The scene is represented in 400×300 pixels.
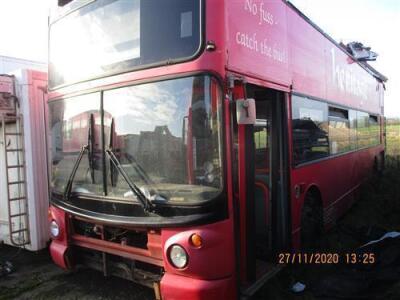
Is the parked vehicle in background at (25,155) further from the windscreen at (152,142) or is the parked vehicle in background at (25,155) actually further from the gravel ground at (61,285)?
the windscreen at (152,142)

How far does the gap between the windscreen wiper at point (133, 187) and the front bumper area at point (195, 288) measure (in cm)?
60

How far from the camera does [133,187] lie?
10.8ft

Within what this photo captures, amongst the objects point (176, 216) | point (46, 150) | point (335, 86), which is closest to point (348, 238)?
point (335, 86)

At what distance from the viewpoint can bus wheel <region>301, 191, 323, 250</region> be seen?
5.16 m

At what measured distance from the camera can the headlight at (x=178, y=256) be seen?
3.15 m

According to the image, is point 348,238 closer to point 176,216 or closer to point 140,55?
point 176,216

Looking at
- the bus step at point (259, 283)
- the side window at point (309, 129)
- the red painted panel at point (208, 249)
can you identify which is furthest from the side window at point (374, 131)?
the red painted panel at point (208, 249)

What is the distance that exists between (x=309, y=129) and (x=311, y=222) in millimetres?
1287

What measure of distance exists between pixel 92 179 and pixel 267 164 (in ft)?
6.93

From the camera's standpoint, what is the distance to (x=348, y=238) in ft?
19.3

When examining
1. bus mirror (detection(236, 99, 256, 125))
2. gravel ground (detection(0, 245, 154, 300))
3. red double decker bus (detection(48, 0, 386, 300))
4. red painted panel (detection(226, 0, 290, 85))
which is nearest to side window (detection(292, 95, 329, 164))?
red double decker bus (detection(48, 0, 386, 300))

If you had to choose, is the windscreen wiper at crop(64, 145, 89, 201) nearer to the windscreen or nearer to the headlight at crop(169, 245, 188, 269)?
the windscreen

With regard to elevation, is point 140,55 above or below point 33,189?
above

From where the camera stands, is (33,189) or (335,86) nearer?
(33,189)
